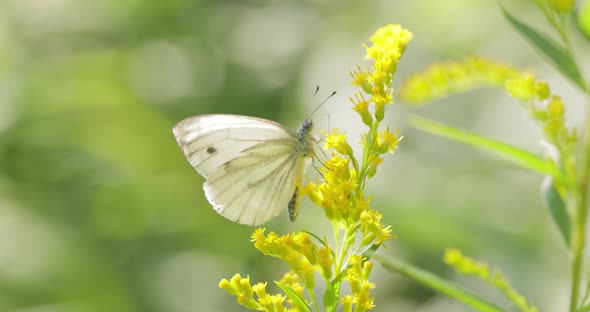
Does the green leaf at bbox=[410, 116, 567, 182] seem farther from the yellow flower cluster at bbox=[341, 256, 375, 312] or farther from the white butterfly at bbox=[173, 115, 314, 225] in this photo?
the white butterfly at bbox=[173, 115, 314, 225]

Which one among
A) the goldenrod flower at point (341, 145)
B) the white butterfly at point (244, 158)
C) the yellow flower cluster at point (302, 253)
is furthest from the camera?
the white butterfly at point (244, 158)

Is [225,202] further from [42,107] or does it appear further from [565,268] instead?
[42,107]

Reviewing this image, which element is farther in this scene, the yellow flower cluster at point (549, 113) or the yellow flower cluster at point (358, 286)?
the yellow flower cluster at point (549, 113)

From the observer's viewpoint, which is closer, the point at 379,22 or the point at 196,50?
the point at 379,22

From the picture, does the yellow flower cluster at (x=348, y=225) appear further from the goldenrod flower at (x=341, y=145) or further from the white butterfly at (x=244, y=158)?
the white butterfly at (x=244, y=158)

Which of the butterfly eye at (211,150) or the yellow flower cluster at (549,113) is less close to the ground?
the butterfly eye at (211,150)

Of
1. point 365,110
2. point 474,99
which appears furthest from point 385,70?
point 474,99

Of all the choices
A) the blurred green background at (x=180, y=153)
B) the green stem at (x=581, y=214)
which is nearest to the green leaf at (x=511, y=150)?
the green stem at (x=581, y=214)
